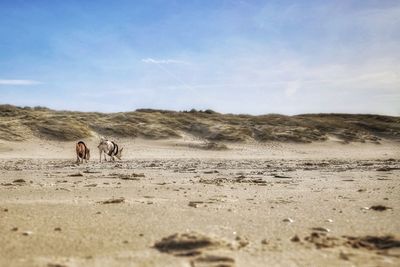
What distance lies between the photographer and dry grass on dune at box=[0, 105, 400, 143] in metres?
35.3

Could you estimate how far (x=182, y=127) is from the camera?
4172cm

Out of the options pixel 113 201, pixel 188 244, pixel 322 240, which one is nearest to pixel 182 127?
pixel 113 201

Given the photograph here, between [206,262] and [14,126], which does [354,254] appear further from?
[14,126]

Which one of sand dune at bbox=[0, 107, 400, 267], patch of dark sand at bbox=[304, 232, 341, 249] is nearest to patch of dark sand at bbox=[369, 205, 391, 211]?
sand dune at bbox=[0, 107, 400, 267]

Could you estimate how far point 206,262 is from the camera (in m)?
4.34

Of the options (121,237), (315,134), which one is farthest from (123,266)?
(315,134)

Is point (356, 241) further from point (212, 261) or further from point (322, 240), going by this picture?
point (212, 261)

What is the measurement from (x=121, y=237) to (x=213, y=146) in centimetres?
3017

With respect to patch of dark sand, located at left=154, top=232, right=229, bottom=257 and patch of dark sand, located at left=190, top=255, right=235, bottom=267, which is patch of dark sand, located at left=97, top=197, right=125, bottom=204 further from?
patch of dark sand, located at left=190, top=255, right=235, bottom=267

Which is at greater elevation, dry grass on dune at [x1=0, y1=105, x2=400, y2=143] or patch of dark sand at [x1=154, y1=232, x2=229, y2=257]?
dry grass on dune at [x1=0, y1=105, x2=400, y2=143]

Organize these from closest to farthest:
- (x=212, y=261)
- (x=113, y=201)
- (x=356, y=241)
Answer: (x=212, y=261) → (x=356, y=241) → (x=113, y=201)

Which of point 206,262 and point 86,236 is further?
point 86,236

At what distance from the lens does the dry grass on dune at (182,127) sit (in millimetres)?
35312

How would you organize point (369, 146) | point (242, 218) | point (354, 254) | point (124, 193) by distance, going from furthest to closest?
1. point (369, 146)
2. point (124, 193)
3. point (242, 218)
4. point (354, 254)
